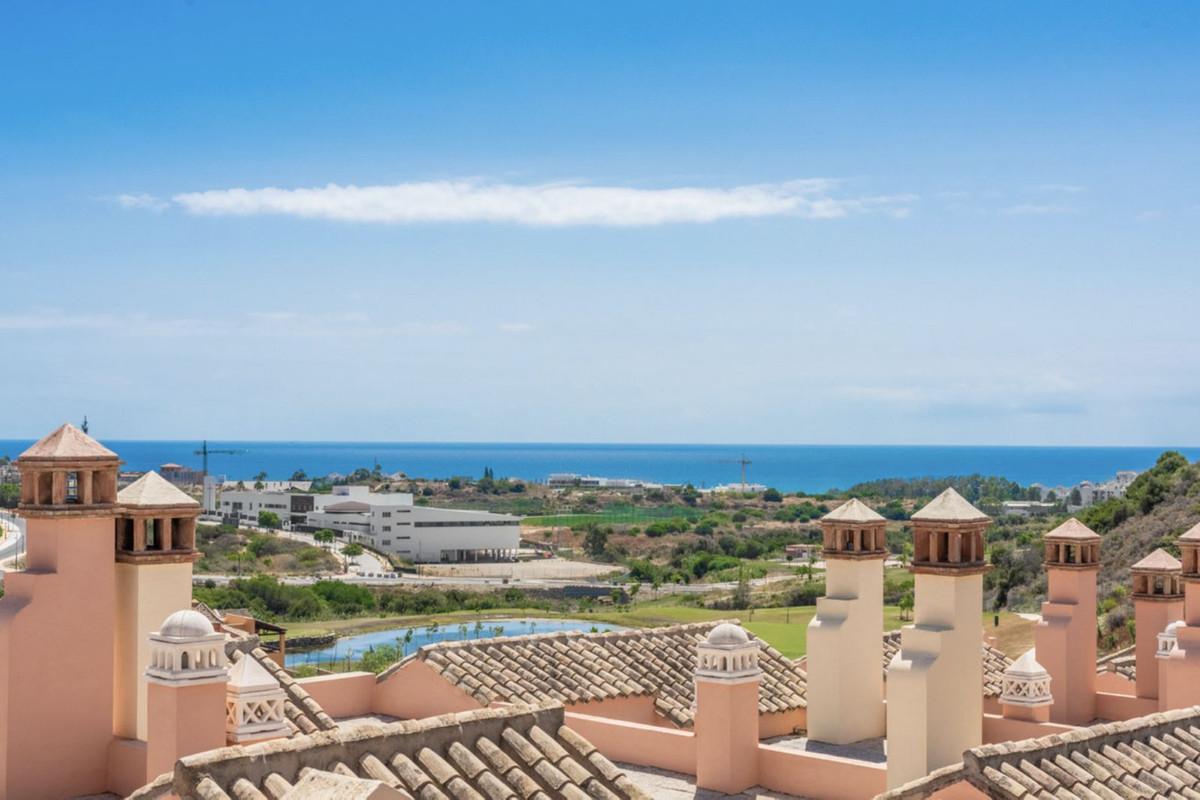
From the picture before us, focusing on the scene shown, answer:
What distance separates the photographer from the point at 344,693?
542 inches

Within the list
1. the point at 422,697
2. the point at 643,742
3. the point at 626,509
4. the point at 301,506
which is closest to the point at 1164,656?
the point at 643,742

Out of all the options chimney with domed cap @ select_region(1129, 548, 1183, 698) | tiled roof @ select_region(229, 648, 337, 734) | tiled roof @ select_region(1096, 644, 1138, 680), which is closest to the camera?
tiled roof @ select_region(229, 648, 337, 734)

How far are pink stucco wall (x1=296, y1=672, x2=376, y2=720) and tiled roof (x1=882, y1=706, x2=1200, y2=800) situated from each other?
7.35 metres

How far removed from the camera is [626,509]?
140000mm

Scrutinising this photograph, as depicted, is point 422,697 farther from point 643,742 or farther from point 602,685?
point 643,742

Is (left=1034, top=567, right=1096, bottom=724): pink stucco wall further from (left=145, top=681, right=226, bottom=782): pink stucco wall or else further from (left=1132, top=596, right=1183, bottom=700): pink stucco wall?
(left=145, top=681, right=226, bottom=782): pink stucco wall

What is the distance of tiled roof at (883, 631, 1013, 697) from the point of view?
51.7ft

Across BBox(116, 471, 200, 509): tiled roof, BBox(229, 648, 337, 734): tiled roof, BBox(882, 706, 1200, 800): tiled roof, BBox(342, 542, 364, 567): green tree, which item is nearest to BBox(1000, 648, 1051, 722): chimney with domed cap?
BBox(882, 706, 1200, 800): tiled roof

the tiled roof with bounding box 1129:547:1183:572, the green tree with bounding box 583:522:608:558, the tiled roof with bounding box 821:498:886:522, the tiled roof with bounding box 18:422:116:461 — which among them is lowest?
the green tree with bounding box 583:522:608:558

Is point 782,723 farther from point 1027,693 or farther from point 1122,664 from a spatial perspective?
point 1122,664

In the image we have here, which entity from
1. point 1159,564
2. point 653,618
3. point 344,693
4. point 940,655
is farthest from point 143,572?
point 653,618

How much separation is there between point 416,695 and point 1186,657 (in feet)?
25.0

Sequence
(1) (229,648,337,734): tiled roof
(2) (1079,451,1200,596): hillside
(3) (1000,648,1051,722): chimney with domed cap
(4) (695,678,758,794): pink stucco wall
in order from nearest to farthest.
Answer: (1) (229,648,337,734): tiled roof
(4) (695,678,758,794): pink stucco wall
(3) (1000,648,1051,722): chimney with domed cap
(2) (1079,451,1200,596): hillside

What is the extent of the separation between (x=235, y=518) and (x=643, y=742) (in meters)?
94.8
